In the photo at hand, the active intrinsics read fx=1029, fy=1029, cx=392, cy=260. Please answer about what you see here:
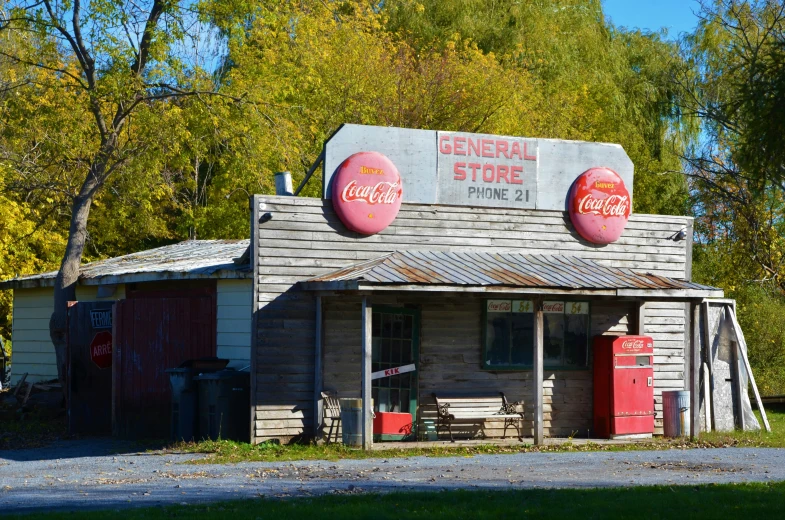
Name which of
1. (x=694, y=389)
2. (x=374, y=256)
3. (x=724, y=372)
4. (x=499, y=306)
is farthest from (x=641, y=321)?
(x=374, y=256)

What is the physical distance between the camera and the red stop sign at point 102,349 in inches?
683

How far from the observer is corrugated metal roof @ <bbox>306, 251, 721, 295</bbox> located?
47.1 feet

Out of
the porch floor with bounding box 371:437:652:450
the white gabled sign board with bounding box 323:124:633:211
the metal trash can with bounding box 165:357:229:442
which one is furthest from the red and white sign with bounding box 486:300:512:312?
the metal trash can with bounding box 165:357:229:442

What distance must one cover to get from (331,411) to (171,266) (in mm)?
4408

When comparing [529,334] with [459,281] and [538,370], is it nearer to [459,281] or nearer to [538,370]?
[538,370]

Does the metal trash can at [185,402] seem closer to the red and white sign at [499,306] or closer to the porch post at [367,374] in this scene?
the porch post at [367,374]

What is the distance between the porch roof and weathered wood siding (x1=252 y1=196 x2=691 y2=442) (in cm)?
27

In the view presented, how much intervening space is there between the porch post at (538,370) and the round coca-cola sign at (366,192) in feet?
8.70

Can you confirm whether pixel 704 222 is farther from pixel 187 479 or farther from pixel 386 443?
pixel 187 479

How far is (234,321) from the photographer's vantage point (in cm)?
1616

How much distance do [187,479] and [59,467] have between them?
87.7 inches

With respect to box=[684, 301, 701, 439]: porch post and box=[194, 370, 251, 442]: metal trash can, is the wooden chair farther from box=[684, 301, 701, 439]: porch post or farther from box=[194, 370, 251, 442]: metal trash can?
box=[684, 301, 701, 439]: porch post

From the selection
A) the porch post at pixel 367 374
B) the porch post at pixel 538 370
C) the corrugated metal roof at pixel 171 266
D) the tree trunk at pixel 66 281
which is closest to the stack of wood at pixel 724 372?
the porch post at pixel 538 370

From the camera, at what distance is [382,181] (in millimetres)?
15609
